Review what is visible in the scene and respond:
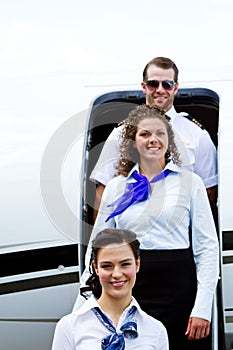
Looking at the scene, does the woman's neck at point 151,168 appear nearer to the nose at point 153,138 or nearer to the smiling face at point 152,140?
the smiling face at point 152,140

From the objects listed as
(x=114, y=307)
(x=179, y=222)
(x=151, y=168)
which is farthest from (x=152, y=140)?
(x=114, y=307)

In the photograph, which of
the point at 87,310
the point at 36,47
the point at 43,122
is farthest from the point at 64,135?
the point at 87,310

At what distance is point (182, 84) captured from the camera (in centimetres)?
467

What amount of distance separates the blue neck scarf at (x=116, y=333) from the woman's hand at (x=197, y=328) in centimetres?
61

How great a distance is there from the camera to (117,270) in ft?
11.2

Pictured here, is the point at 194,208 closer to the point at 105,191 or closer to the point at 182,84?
the point at 105,191

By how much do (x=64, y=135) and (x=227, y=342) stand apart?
160 centimetres

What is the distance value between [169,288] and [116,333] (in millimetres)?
683

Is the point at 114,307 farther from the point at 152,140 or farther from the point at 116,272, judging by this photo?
the point at 152,140

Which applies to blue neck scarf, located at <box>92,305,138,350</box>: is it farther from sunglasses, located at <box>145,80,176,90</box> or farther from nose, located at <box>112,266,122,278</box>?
sunglasses, located at <box>145,80,176,90</box>

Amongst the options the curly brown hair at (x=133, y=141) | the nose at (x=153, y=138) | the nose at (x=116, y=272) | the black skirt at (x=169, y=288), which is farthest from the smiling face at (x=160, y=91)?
the nose at (x=116, y=272)

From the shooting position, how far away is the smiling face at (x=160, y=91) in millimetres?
4422

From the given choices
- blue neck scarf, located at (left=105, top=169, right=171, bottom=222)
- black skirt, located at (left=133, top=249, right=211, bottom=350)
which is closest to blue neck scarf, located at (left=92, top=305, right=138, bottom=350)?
black skirt, located at (left=133, top=249, right=211, bottom=350)

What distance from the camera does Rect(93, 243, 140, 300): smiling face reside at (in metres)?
3.41
